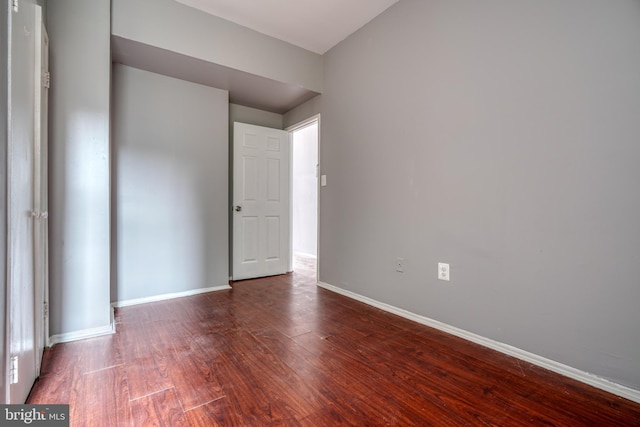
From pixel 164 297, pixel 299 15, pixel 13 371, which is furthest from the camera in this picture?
pixel 164 297

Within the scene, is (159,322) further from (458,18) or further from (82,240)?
(458,18)

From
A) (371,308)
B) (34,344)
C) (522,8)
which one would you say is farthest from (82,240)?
(522,8)

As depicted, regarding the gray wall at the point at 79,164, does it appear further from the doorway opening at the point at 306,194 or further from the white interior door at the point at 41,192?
the doorway opening at the point at 306,194

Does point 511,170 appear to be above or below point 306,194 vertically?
below

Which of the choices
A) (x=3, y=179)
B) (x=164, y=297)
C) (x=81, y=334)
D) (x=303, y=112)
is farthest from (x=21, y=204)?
(x=303, y=112)

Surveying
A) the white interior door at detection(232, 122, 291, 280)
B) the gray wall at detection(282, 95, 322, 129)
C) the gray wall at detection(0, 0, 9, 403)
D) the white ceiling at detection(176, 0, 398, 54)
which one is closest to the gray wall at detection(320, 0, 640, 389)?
the white ceiling at detection(176, 0, 398, 54)

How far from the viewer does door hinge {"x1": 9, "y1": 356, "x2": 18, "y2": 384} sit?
1144 mm

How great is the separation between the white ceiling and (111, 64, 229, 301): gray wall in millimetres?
822

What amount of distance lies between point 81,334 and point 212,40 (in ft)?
8.61

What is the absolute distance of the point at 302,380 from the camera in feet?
5.02

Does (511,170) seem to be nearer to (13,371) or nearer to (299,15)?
(299,15)

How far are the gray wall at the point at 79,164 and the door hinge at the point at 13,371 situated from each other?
97 centimetres

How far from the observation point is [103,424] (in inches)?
47.6

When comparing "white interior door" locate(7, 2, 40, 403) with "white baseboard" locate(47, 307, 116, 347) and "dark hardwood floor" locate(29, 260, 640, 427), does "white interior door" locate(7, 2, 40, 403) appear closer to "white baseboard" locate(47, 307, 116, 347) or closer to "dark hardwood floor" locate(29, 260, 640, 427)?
"dark hardwood floor" locate(29, 260, 640, 427)
